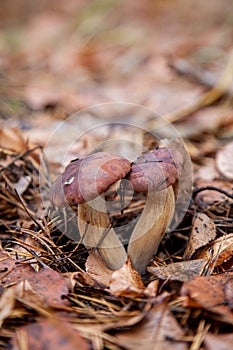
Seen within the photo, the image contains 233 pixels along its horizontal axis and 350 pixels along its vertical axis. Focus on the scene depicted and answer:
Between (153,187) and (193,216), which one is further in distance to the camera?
(193,216)

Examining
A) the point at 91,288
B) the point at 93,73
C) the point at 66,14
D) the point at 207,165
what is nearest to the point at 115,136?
the point at 207,165

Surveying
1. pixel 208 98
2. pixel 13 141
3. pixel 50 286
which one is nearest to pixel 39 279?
pixel 50 286

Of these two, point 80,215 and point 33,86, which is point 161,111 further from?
point 80,215

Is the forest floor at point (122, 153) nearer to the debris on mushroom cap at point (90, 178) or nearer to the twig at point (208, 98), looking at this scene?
the twig at point (208, 98)

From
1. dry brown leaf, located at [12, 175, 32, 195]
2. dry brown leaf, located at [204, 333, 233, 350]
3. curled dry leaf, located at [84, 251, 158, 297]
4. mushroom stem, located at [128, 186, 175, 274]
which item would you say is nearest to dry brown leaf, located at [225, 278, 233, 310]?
dry brown leaf, located at [204, 333, 233, 350]

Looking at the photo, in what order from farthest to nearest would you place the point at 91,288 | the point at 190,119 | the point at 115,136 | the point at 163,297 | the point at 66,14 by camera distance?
the point at 66,14 < the point at 190,119 < the point at 115,136 < the point at 91,288 < the point at 163,297

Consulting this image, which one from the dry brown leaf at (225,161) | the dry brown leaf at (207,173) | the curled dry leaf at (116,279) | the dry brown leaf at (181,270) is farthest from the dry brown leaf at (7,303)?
the dry brown leaf at (225,161)
